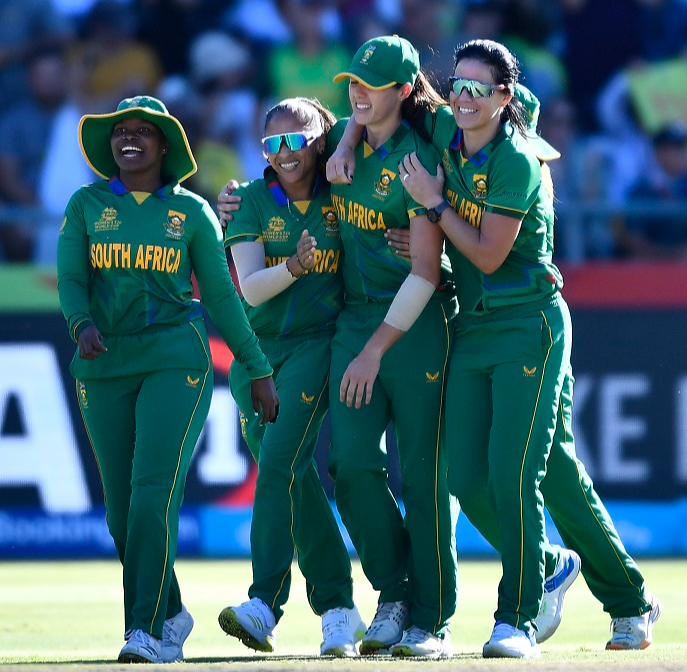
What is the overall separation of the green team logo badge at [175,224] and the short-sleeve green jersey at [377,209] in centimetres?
64

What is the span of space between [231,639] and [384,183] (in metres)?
2.16

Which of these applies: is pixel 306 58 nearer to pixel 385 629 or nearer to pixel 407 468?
pixel 407 468

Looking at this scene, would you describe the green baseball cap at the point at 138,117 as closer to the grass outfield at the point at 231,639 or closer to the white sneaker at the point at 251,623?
the white sneaker at the point at 251,623

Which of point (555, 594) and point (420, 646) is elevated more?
point (555, 594)

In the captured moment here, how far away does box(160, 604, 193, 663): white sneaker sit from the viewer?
514 cm

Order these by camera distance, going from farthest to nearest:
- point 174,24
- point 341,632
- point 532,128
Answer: point 174,24 < point 532,128 < point 341,632

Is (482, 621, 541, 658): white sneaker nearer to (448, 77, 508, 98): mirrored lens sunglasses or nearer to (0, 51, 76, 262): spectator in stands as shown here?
(448, 77, 508, 98): mirrored lens sunglasses

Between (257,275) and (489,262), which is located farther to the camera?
(257,275)

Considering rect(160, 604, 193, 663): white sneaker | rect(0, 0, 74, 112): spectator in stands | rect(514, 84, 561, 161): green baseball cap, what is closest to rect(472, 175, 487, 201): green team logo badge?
rect(514, 84, 561, 161): green baseball cap

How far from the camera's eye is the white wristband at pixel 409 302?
5273 millimetres

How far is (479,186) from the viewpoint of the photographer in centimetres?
522

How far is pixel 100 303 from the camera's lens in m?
5.29

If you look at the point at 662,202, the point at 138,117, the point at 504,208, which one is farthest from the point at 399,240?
the point at 662,202

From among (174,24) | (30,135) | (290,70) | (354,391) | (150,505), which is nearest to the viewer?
(150,505)
